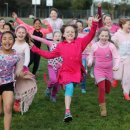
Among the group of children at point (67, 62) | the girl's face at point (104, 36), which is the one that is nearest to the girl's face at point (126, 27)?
the group of children at point (67, 62)

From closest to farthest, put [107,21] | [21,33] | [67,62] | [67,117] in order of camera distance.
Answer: [67,117] → [67,62] → [21,33] → [107,21]

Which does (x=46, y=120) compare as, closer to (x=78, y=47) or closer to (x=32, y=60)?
(x=78, y=47)

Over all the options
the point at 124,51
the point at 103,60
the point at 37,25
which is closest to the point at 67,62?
the point at 103,60

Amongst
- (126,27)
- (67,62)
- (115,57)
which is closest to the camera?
(67,62)

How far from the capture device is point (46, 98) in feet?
31.1

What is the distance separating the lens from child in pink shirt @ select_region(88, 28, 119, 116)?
789 cm

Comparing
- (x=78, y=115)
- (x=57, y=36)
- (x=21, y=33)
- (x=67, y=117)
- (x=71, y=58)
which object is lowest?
(x=78, y=115)

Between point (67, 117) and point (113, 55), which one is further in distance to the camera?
point (113, 55)

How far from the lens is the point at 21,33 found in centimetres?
845

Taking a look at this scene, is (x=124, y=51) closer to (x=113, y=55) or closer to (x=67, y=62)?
(x=113, y=55)

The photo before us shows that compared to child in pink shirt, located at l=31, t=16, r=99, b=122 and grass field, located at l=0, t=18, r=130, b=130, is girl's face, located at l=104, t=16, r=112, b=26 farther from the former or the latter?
child in pink shirt, located at l=31, t=16, r=99, b=122

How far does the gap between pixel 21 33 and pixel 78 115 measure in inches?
→ 80.5

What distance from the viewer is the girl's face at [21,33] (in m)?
8.39

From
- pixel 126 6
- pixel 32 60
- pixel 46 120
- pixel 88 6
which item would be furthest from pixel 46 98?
pixel 88 6
